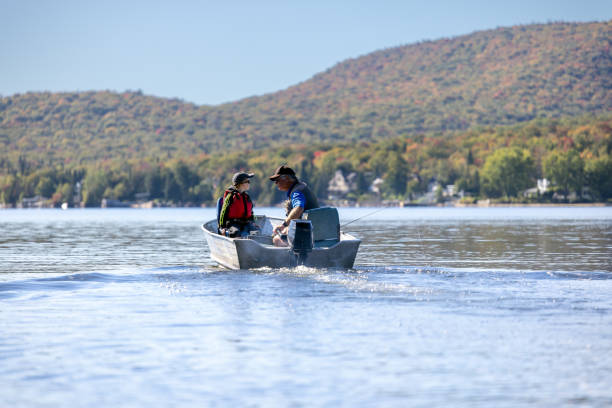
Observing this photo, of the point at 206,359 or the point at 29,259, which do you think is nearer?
the point at 206,359

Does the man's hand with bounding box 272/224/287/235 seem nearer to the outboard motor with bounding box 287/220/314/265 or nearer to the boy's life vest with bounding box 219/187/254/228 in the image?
the outboard motor with bounding box 287/220/314/265

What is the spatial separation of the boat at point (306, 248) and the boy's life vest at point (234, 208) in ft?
1.85

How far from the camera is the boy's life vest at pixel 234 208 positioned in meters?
22.4

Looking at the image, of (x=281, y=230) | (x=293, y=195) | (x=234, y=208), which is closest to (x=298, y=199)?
(x=293, y=195)

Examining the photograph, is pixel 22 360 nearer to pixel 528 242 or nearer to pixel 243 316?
pixel 243 316

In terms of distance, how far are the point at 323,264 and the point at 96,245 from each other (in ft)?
66.6

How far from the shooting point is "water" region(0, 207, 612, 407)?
906cm

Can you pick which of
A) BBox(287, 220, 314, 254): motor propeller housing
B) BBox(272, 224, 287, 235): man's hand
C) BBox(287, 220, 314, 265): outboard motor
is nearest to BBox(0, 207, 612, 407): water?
BBox(287, 220, 314, 265): outboard motor

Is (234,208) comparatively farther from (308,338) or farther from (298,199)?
(308,338)

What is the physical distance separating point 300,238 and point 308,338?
28.0ft

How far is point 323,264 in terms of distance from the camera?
21141 mm

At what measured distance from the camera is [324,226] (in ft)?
70.9

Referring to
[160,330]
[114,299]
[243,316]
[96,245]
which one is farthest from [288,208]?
[96,245]

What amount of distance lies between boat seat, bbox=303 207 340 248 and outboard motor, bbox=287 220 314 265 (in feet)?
2.85
